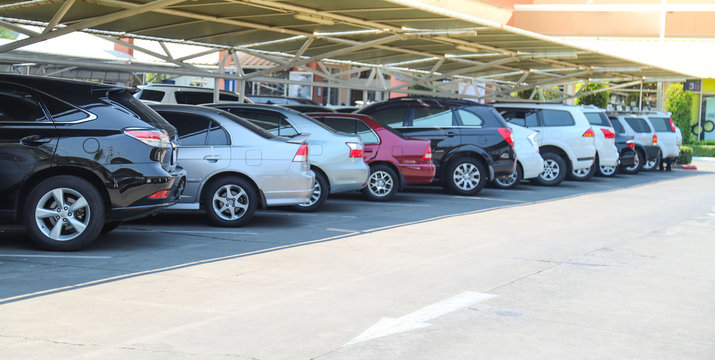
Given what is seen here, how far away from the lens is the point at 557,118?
19.7 metres

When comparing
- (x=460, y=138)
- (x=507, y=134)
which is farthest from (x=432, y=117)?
(x=507, y=134)

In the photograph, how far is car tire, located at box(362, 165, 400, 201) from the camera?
1449 centimetres

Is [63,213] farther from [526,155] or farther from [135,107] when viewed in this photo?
[526,155]

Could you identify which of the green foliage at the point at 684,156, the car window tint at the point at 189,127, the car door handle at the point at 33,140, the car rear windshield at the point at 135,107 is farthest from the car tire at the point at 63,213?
the green foliage at the point at 684,156

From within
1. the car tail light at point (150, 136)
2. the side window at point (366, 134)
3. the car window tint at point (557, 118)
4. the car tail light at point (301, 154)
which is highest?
the car window tint at point (557, 118)

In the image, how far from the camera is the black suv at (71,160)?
8.16m

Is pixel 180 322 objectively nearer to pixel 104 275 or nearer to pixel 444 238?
pixel 104 275

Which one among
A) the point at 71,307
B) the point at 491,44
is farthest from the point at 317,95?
the point at 71,307

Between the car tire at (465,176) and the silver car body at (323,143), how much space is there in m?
3.78

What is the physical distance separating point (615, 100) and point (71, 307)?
1687 inches

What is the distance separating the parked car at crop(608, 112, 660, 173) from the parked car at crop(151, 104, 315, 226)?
1602cm

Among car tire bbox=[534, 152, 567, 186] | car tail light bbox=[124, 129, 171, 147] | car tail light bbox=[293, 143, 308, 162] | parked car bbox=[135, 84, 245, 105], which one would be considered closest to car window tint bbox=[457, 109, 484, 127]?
car tire bbox=[534, 152, 567, 186]

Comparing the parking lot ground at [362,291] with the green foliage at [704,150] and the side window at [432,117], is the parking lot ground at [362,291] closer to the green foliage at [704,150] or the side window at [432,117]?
the side window at [432,117]

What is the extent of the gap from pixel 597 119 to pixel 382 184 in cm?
905
